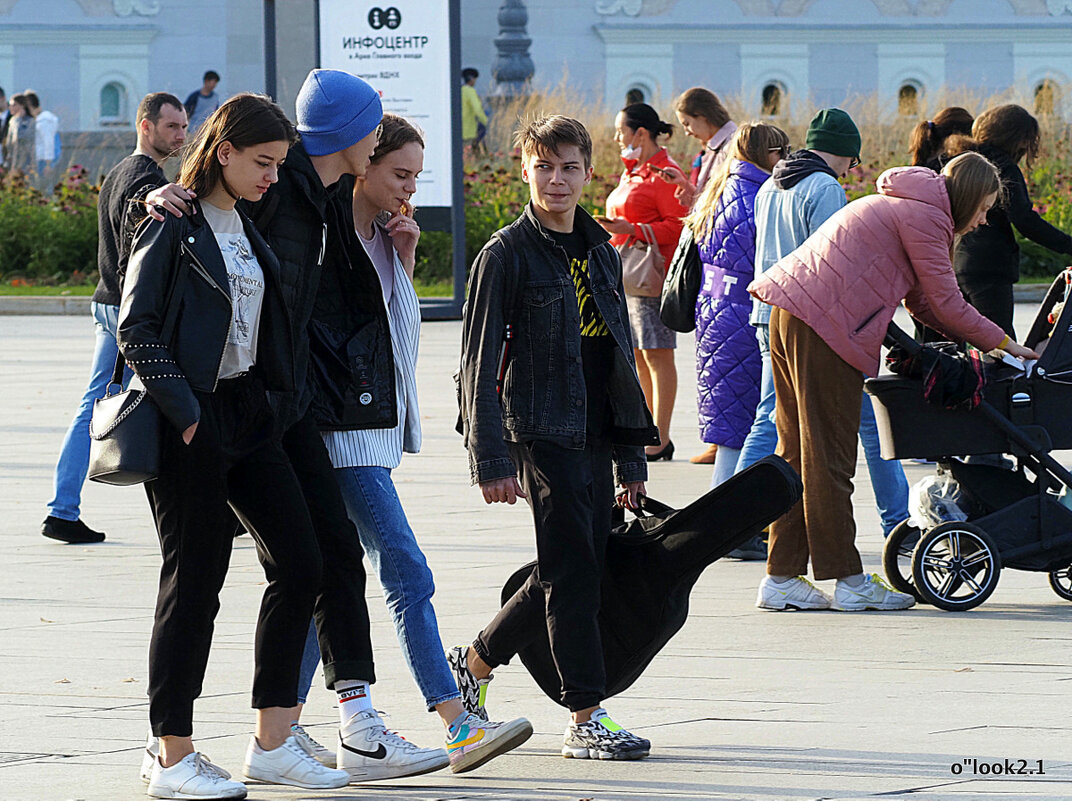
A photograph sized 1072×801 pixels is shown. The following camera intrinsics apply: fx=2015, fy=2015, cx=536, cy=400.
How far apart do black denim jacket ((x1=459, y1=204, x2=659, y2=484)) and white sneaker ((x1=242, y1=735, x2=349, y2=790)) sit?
839mm

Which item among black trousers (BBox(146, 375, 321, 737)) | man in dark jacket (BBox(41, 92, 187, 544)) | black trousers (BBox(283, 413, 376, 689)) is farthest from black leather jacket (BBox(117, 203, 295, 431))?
man in dark jacket (BBox(41, 92, 187, 544))

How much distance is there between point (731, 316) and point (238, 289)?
420cm

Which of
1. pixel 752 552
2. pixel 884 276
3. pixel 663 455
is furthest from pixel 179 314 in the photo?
pixel 663 455

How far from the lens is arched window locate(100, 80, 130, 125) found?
4375 centimetres

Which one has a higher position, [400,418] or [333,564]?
[400,418]

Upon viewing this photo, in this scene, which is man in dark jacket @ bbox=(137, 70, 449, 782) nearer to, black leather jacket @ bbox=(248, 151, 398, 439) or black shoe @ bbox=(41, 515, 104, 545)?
black leather jacket @ bbox=(248, 151, 398, 439)

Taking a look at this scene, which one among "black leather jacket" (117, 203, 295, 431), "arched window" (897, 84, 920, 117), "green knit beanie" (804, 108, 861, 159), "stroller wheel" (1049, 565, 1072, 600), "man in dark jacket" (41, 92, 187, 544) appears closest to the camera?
"black leather jacket" (117, 203, 295, 431)

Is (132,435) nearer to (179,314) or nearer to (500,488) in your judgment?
(179,314)

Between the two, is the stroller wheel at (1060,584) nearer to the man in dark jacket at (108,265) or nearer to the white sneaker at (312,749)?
the white sneaker at (312,749)

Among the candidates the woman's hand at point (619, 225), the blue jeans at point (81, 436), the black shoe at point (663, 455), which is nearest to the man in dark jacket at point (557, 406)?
the blue jeans at point (81, 436)

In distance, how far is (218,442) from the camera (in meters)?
4.66

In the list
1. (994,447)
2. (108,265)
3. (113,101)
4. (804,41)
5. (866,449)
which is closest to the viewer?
(994,447)

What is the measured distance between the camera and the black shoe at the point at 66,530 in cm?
871

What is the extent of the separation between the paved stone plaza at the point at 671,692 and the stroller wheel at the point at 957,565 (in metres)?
0.07
